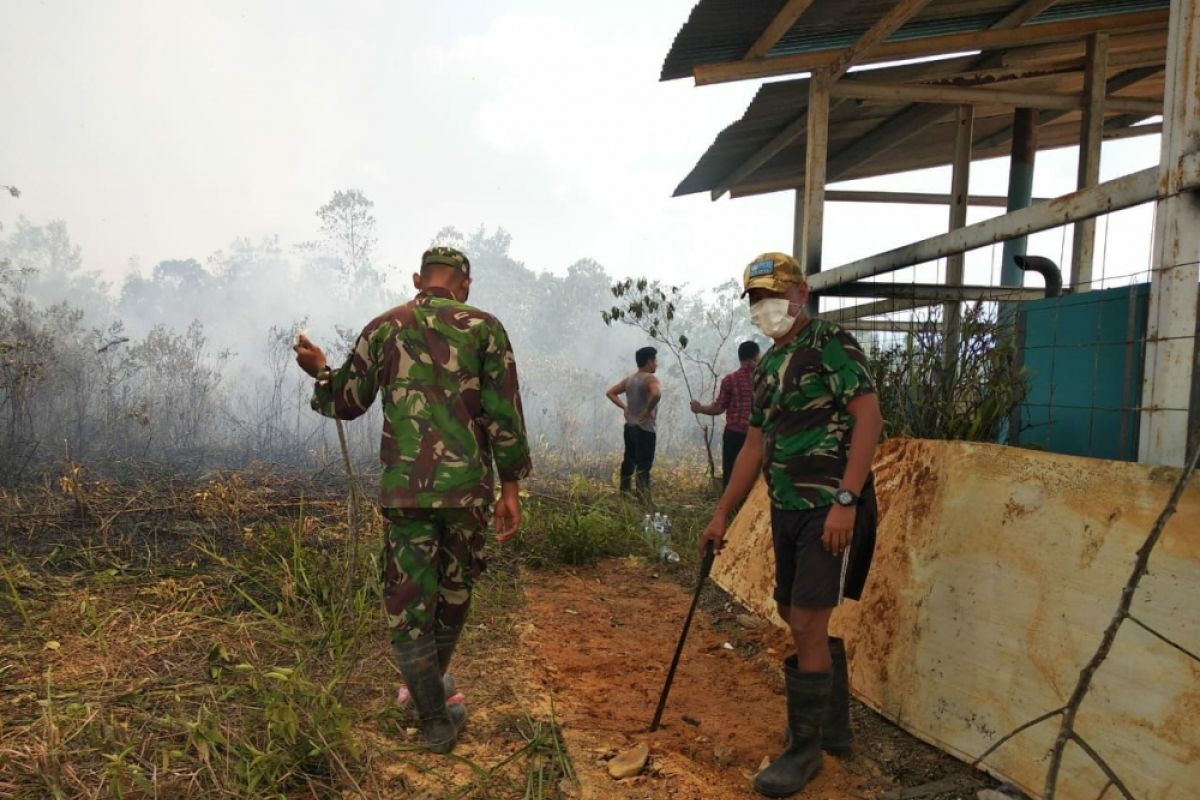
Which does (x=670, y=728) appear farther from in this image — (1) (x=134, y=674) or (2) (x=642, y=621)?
(1) (x=134, y=674)

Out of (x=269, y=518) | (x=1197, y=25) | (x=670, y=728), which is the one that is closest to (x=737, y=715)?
(x=670, y=728)

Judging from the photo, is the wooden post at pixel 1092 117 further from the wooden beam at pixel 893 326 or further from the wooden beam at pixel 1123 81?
the wooden beam at pixel 893 326

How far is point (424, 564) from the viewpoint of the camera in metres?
2.66

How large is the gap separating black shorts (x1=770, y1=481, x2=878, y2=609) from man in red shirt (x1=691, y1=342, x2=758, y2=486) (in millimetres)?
4300

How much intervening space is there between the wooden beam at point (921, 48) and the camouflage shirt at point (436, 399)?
118 inches

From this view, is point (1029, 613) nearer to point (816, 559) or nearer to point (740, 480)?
point (816, 559)

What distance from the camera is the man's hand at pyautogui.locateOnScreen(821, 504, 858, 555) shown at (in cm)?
233

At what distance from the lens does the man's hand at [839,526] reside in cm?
233

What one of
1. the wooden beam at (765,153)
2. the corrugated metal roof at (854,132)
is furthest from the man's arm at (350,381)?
the wooden beam at (765,153)

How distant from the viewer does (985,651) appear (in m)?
2.62

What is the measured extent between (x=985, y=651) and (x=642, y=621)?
87.3 inches

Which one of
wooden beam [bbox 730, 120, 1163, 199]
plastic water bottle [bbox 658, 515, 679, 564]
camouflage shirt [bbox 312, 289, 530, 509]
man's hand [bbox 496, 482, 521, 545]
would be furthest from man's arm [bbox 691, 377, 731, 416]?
camouflage shirt [bbox 312, 289, 530, 509]

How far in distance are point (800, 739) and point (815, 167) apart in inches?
162

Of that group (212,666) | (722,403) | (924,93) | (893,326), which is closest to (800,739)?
(212,666)
